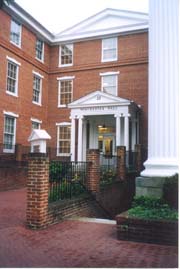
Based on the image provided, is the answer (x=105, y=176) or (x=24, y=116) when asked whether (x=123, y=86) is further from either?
(x=105, y=176)

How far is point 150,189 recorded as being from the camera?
25.3ft

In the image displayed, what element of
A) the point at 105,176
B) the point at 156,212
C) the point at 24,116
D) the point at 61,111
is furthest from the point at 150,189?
the point at 61,111

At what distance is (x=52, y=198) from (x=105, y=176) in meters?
4.91

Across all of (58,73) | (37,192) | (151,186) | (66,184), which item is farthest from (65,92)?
(37,192)

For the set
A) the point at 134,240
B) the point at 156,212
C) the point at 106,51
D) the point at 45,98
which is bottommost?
the point at 134,240

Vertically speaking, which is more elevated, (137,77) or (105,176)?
(137,77)

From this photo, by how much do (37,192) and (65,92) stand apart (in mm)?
15418

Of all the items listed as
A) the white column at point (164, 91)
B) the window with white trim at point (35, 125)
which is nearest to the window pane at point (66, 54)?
the window with white trim at point (35, 125)

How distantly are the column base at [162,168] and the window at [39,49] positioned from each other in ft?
47.9

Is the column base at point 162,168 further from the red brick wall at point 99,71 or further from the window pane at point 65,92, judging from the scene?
the window pane at point 65,92

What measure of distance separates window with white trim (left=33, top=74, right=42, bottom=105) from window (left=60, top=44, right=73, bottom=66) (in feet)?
7.16

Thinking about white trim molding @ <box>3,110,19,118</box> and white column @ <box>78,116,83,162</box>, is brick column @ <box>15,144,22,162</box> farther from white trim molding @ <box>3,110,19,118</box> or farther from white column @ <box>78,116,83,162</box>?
white column @ <box>78,116,83,162</box>

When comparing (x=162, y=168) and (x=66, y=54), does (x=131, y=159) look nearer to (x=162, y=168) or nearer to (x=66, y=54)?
(x=162, y=168)

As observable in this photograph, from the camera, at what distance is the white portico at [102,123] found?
17453 millimetres
